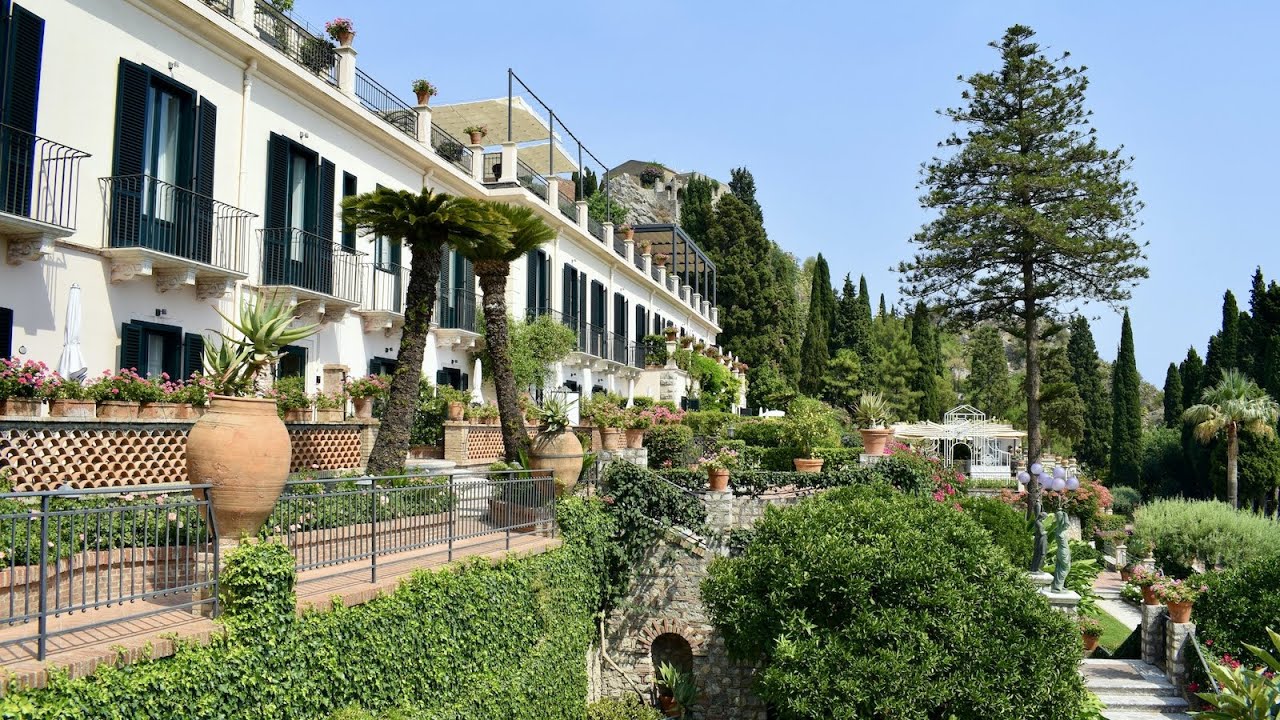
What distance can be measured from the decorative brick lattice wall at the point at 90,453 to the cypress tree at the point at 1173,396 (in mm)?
53588

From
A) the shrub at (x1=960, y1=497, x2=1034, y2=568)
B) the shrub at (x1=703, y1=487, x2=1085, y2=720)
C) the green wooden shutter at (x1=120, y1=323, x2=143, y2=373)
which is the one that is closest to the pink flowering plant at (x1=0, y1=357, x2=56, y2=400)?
the green wooden shutter at (x1=120, y1=323, x2=143, y2=373)

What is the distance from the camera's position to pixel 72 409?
973 centimetres

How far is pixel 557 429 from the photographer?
1427 cm

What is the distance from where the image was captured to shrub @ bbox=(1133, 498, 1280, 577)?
2519 centimetres

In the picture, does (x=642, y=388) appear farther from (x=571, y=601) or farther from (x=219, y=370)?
(x=219, y=370)

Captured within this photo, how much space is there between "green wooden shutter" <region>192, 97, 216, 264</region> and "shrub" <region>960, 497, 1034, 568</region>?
15.4m

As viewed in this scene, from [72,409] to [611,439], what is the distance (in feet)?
33.5

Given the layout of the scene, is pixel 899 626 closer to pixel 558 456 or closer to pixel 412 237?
pixel 558 456

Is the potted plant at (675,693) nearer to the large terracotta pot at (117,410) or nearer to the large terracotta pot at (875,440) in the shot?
the large terracotta pot at (875,440)

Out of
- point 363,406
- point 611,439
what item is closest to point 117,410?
point 363,406

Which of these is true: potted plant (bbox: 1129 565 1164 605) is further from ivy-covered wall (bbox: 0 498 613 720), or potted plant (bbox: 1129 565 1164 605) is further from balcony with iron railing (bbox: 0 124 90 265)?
balcony with iron railing (bbox: 0 124 90 265)

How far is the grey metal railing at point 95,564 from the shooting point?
5.66 m

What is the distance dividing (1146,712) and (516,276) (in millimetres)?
17327

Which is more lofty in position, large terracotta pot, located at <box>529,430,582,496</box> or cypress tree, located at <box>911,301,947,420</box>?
cypress tree, located at <box>911,301,947,420</box>
